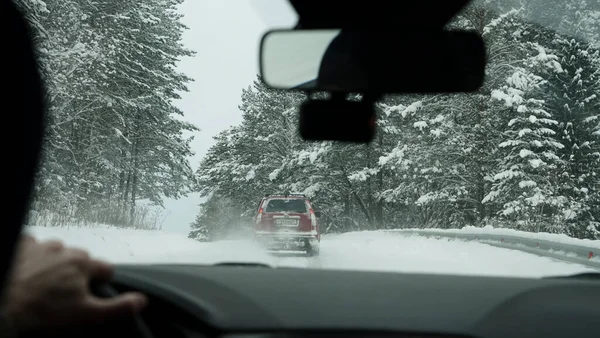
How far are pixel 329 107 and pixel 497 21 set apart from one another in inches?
857

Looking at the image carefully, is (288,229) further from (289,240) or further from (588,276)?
(588,276)

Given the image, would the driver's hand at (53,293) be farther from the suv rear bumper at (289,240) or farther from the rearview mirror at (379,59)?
the suv rear bumper at (289,240)

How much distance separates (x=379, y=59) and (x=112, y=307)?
178 cm

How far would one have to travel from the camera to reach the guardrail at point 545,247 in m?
11.1

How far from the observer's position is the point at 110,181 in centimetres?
4097

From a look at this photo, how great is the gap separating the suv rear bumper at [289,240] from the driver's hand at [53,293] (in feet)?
54.4

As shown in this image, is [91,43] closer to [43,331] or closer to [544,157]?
[544,157]

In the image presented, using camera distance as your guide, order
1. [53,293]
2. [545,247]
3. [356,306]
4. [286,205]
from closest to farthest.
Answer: [53,293], [356,306], [545,247], [286,205]

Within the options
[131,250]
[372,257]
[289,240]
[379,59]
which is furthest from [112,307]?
[289,240]

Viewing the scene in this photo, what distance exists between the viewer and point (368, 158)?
38031 millimetres

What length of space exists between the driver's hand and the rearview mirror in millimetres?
1714

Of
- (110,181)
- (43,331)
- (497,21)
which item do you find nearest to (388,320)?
(43,331)

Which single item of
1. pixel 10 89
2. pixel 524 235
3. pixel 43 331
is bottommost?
pixel 524 235

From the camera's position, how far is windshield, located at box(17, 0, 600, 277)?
15.5m
